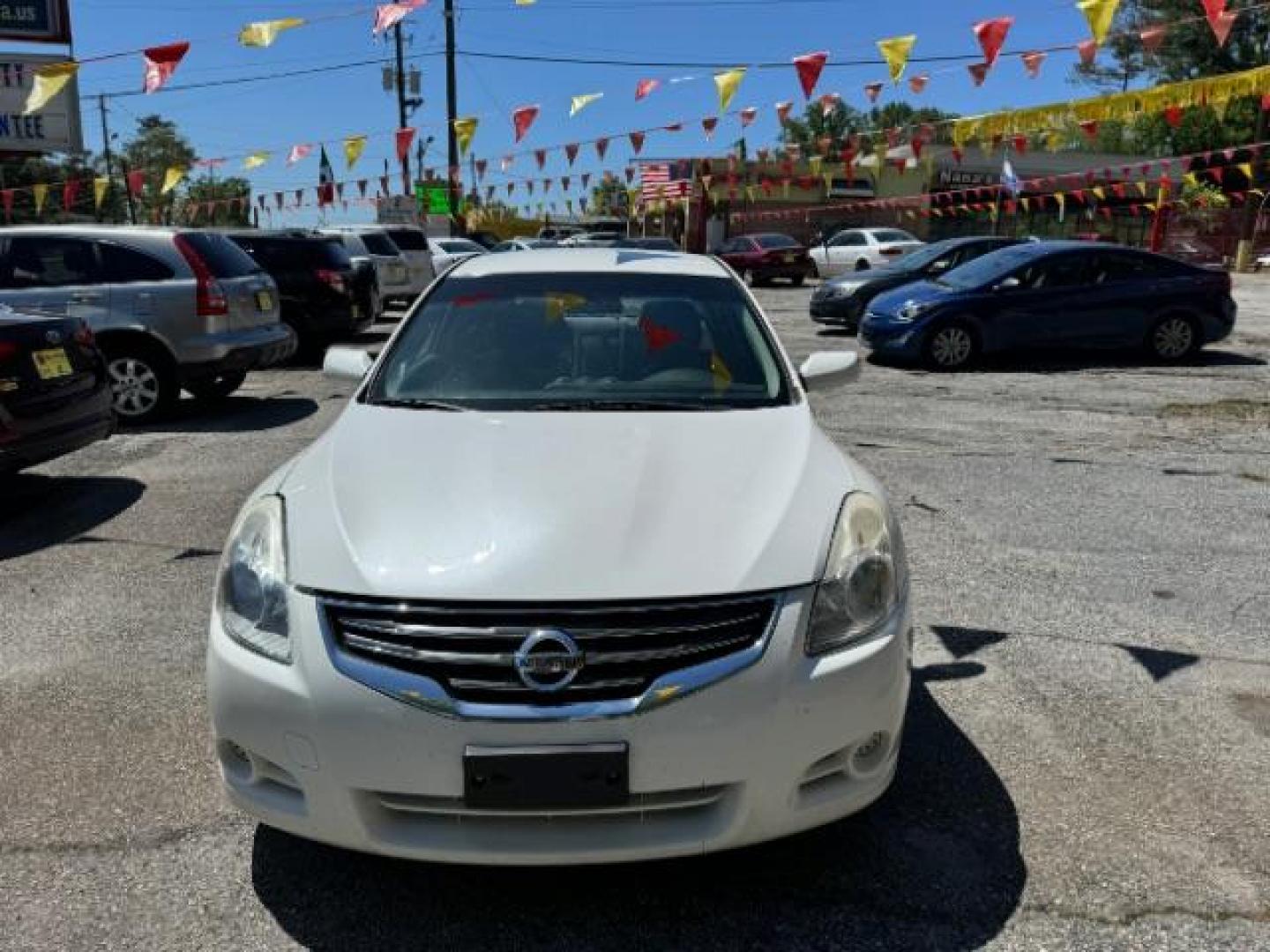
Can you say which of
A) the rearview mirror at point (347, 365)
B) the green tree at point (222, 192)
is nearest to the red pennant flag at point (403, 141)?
the rearview mirror at point (347, 365)

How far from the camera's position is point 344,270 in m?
13.4

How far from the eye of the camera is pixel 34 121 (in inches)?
926

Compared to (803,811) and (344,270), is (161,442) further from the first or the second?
(803,811)

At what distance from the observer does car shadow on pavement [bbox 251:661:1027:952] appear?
2445 mm

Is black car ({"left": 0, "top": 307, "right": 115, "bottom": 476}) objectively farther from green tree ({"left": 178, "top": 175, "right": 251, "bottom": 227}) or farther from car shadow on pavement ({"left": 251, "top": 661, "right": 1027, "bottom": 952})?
green tree ({"left": 178, "top": 175, "right": 251, "bottom": 227})

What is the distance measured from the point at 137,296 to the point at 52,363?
2779 mm

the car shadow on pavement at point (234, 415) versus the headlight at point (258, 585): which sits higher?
the headlight at point (258, 585)

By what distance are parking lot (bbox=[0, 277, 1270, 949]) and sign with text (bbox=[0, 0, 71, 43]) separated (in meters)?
20.7

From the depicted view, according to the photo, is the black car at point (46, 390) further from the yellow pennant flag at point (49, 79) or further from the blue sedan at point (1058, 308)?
the blue sedan at point (1058, 308)

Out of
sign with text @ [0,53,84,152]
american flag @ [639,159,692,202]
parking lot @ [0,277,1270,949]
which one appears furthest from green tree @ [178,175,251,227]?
parking lot @ [0,277,1270,949]

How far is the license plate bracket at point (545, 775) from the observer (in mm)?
2199

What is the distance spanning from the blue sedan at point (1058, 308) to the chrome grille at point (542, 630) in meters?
10.3

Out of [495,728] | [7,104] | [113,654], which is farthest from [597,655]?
[7,104]

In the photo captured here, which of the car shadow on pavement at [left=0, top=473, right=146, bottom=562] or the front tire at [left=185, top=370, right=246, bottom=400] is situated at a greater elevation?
the front tire at [left=185, top=370, right=246, bottom=400]
